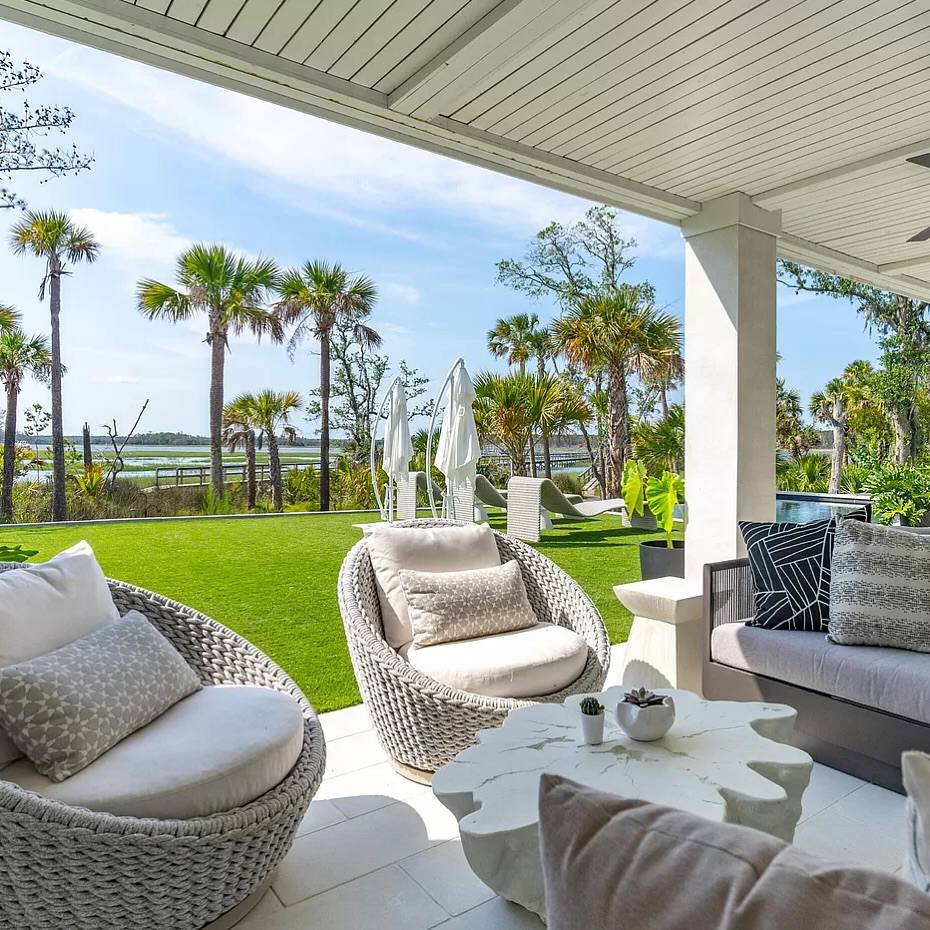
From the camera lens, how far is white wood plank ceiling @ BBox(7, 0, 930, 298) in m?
2.33

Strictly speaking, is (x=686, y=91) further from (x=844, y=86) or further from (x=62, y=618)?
(x=62, y=618)

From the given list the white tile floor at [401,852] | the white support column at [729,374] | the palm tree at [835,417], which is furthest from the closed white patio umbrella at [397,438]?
the palm tree at [835,417]

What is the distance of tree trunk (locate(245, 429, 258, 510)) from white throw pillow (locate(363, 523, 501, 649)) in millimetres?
10199

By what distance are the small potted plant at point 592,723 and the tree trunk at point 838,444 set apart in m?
13.1

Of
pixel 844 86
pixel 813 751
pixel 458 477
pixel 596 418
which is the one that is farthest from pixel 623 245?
pixel 813 751

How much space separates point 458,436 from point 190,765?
3.47m

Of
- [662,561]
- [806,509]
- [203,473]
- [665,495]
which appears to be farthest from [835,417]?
[203,473]

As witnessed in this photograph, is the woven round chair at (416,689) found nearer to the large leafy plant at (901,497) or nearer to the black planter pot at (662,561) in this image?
the black planter pot at (662,561)

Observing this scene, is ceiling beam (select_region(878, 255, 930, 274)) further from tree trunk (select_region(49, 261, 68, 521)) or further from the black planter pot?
tree trunk (select_region(49, 261, 68, 521))

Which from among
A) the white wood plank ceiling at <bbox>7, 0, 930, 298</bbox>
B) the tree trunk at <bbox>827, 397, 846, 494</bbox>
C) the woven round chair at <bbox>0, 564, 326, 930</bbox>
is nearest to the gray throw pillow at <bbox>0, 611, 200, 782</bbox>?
the woven round chair at <bbox>0, 564, 326, 930</bbox>

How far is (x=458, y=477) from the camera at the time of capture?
5090 millimetres

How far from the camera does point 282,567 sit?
7.43m

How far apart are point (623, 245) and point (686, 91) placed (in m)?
14.1

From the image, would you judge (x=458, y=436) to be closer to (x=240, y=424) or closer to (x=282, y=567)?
(x=282, y=567)
